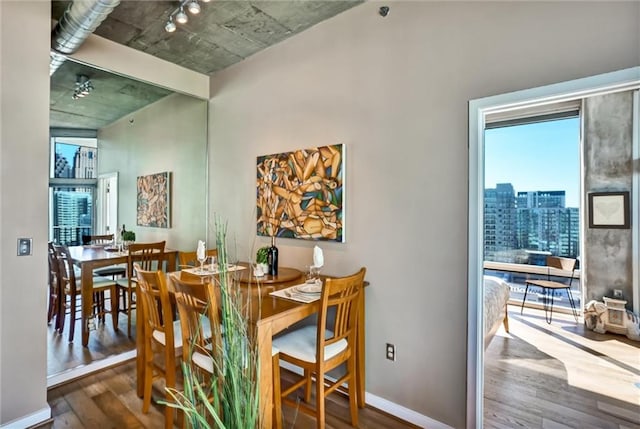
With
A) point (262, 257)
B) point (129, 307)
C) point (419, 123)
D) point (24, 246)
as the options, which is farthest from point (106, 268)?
point (419, 123)

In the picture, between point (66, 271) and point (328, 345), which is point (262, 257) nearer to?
point (328, 345)

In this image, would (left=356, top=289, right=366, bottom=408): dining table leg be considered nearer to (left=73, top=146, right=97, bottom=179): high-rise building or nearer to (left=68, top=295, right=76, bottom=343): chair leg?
(left=68, top=295, right=76, bottom=343): chair leg

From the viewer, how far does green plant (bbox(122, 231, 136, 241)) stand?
122 inches

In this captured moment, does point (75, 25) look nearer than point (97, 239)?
Yes

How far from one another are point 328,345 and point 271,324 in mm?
474

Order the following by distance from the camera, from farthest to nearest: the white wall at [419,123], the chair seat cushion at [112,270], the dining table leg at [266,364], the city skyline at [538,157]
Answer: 1. the city skyline at [538,157]
2. the chair seat cushion at [112,270]
3. the white wall at [419,123]
4. the dining table leg at [266,364]

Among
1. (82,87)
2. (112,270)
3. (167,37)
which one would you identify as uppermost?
(167,37)

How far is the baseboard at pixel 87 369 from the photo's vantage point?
260 cm

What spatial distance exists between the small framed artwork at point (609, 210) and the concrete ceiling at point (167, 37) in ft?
12.4

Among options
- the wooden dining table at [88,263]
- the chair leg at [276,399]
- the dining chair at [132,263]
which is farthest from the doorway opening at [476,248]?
the wooden dining table at [88,263]

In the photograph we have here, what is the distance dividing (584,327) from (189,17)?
5403 mm

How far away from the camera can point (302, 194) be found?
9.37 feet

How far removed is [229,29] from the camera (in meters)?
2.84

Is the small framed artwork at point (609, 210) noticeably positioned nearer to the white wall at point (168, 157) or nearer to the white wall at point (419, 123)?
the white wall at point (419, 123)
